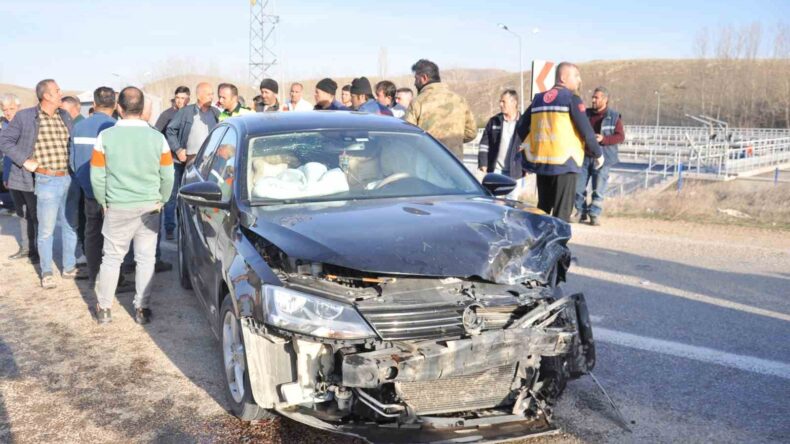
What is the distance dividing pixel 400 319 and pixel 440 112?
4.93 meters

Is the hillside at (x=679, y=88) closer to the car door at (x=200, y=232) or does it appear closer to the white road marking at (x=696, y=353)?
the car door at (x=200, y=232)

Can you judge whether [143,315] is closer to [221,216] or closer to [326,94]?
[221,216]

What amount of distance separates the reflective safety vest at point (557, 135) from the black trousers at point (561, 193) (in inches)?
3.7

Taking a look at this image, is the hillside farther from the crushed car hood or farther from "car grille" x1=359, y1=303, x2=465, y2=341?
"car grille" x1=359, y1=303, x2=465, y2=341

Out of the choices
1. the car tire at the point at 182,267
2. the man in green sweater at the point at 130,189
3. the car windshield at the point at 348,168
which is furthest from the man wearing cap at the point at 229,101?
the car windshield at the point at 348,168

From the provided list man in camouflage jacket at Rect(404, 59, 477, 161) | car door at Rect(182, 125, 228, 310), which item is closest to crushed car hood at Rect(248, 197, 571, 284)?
car door at Rect(182, 125, 228, 310)

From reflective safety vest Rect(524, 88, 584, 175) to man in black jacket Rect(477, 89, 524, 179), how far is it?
211 cm

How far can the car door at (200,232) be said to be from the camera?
4.65 m

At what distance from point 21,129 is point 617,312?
6.04 metres

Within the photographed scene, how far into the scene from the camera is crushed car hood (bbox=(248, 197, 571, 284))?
127 inches

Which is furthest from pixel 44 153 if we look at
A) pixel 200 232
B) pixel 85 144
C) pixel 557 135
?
pixel 557 135

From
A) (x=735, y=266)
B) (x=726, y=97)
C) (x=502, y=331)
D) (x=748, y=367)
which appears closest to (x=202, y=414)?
(x=502, y=331)

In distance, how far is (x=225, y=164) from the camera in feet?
15.9

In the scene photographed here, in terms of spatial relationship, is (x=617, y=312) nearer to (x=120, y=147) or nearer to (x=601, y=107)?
(x=120, y=147)
